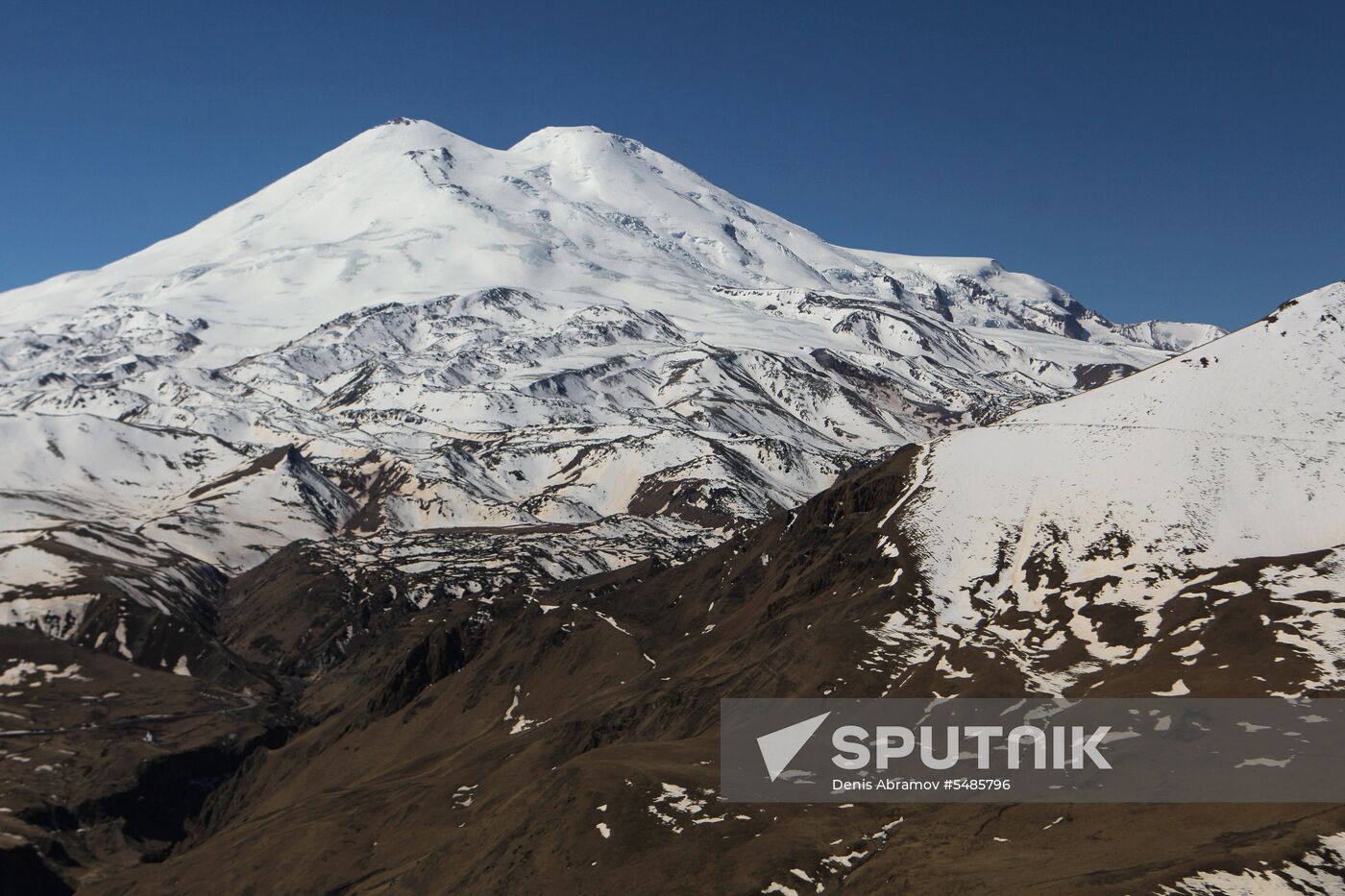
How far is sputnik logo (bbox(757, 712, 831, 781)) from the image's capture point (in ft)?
492

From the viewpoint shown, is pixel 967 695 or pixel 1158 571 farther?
pixel 1158 571

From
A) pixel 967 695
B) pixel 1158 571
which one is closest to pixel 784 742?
pixel 967 695

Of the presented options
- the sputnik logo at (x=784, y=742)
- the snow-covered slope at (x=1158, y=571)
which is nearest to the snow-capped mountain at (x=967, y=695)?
the snow-covered slope at (x=1158, y=571)

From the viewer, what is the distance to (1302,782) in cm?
12288

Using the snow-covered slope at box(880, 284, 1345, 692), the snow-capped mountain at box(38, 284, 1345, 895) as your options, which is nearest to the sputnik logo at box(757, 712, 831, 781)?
the snow-capped mountain at box(38, 284, 1345, 895)

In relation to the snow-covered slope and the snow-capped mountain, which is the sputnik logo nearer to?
the snow-capped mountain

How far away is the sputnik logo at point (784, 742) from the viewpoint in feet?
492

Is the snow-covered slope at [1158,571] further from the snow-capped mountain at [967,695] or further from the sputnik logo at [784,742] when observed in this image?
the sputnik logo at [784,742]

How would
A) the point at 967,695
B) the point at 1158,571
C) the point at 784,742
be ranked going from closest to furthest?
the point at 967,695
the point at 784,742
the point at 1158,571

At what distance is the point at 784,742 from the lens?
15700 cm

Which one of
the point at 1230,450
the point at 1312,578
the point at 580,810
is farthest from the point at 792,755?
the point at 1230,450

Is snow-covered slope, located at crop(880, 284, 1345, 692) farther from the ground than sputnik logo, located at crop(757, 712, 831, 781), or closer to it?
farther from the ground

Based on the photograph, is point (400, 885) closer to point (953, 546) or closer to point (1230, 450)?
point (953, 546)

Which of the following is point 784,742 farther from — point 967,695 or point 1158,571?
point 1158,571
